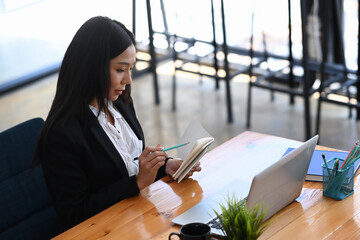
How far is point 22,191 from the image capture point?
2.04 m

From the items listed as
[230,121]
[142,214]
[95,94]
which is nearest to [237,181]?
[142,214]

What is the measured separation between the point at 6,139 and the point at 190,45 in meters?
2.66

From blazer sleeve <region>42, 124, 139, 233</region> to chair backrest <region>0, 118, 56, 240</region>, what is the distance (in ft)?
0.49

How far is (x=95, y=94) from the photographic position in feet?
6.33

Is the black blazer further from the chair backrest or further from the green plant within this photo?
the green plant

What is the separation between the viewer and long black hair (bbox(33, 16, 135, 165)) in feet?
6.14

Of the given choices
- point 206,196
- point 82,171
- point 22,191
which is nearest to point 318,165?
point 206,196

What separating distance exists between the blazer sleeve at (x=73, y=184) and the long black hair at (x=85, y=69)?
2.0 inches

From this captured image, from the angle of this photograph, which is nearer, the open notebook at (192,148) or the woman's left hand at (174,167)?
the open notebook at (192,148)

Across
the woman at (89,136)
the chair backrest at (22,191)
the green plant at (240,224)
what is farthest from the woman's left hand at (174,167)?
the green plant at (240,224)

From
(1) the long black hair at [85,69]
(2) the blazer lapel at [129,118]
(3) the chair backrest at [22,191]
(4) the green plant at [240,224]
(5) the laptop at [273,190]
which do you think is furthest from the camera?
(2) the blazer lapel at [129,118]

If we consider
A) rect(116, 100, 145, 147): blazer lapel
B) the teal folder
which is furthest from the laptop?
rect(116, 100, 145, 147): blazer lapel

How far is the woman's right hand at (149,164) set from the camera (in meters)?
1.90

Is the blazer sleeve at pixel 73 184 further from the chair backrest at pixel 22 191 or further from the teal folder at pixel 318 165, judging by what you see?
the teal folder at pixel 318 165
